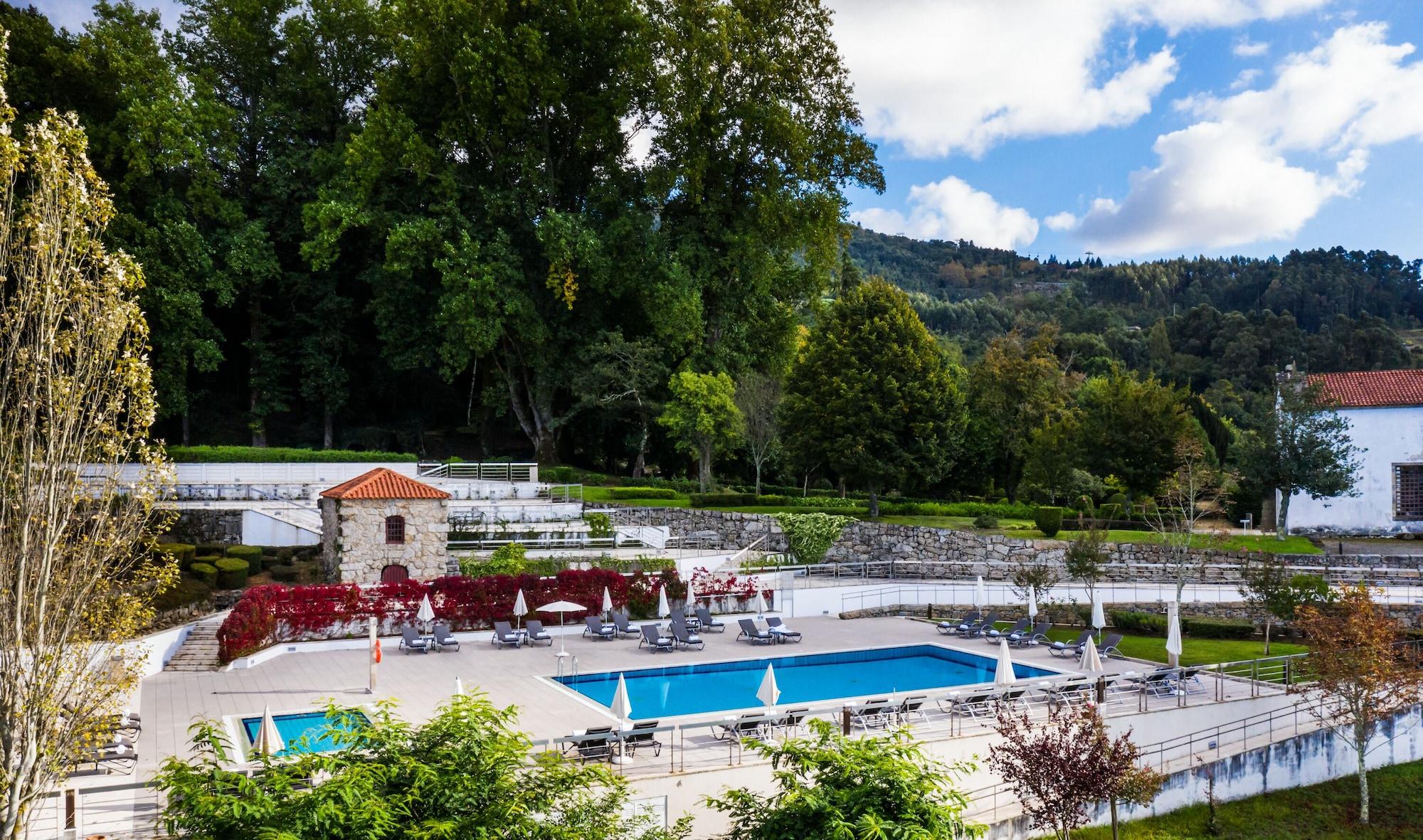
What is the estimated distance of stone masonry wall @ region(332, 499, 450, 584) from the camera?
936 inches

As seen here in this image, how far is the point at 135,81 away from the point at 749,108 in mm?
25740

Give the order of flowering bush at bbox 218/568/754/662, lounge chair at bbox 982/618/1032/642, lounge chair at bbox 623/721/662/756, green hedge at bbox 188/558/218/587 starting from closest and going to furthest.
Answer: lounge chair at bbox 623/721/662/756
flowering bush at bbox 218/568/754/662
lounge chair at bbox 982/618/1032/642
green hedge at bbox 188/558/218/587

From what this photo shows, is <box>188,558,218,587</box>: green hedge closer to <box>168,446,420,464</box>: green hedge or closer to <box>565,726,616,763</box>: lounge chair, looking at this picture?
<box>168,446,420,464</box>: green hedge

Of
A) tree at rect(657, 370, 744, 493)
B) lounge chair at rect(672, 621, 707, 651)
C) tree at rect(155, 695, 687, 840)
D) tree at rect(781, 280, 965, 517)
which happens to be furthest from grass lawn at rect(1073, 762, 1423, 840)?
tree at rect(657, 370, 744, 493)

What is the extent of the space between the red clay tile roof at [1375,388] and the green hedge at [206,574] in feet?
116

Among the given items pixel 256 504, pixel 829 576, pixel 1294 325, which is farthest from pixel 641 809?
pixel 1294 325

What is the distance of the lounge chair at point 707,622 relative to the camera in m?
23.0

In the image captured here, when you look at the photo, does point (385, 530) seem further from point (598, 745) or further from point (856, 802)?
point (856, 802)

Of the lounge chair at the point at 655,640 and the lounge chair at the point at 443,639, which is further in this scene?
the lounge chair at the point at 655,640

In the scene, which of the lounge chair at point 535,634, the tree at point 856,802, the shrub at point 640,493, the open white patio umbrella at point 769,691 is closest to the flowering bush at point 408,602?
the lounge chair at point 535,634

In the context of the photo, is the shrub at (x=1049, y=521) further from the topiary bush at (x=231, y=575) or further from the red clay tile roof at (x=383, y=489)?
the topiary bush at (x=231, y=575)

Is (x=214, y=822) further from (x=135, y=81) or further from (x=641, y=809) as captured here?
(x=135, y=81)

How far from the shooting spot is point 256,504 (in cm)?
3108

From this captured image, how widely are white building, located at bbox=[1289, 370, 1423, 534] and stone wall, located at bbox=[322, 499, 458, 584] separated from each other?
29912 mm
